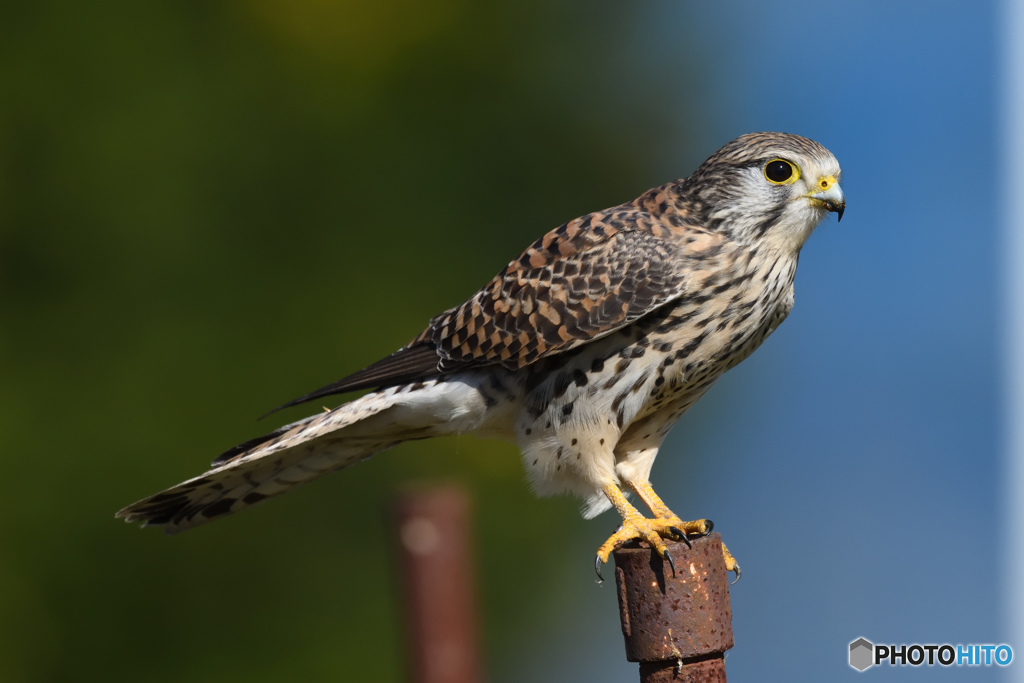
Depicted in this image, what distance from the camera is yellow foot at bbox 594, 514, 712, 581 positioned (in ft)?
7.67

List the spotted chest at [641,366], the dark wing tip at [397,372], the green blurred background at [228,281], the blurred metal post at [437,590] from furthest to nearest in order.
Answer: the green blurred background at [228,281]
the dark wing tip at [397,372]
the spotted chest at [641,366]
the blurred metal post at [437,590]

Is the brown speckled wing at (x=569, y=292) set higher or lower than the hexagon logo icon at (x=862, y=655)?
higher

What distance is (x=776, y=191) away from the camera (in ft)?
8.94

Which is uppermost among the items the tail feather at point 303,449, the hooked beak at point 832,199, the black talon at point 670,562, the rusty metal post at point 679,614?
A: the hooked beak at point 832,199

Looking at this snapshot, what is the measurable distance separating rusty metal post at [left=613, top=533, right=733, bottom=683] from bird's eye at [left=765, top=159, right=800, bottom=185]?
1.13m

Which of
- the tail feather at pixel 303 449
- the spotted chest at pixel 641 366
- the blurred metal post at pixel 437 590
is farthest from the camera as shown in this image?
the tail feather at pixel 303 449

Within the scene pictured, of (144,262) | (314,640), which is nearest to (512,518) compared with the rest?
(314,640)

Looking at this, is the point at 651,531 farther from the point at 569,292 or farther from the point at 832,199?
the point at 832,199

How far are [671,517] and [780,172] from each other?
104 centimetres

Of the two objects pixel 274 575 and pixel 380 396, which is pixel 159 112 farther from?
pixel 380 396

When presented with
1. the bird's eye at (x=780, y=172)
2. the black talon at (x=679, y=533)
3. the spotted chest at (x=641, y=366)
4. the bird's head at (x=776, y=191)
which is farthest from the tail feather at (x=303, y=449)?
the bird's eye at (x=780, y=172)

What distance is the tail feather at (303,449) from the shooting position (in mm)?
2863

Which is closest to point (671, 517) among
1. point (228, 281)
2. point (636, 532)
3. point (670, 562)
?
point (636, 532)

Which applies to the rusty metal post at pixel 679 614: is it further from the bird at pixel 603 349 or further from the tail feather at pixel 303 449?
the tail feather at pixel 303 449
